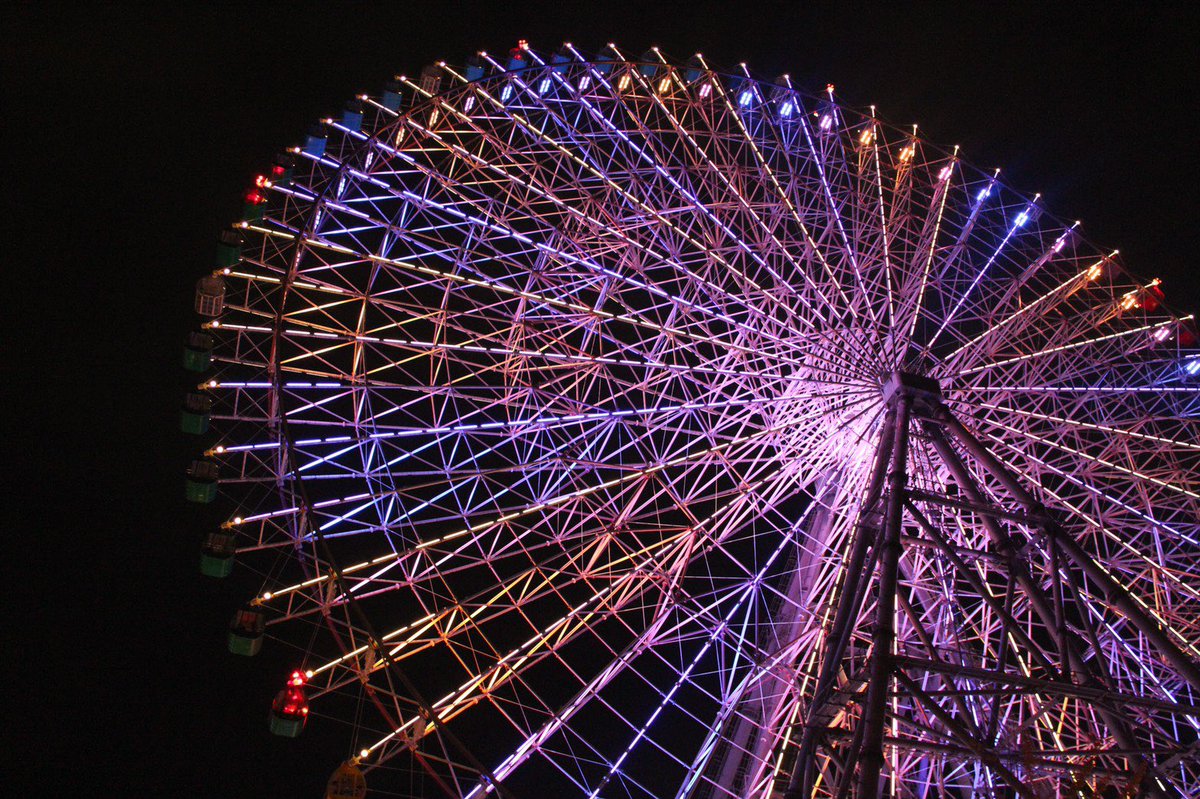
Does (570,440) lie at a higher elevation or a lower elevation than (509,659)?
higher

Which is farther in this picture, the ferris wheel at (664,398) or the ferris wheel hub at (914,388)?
the ferris wheel at (664,398)

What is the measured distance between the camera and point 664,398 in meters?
22.2

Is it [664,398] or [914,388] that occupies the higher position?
[914,388]

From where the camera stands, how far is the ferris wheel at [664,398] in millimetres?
20031

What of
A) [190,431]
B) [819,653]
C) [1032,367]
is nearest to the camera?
[190,431]

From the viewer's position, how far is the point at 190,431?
20.0 meters

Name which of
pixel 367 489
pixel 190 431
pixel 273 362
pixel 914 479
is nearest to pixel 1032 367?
pixel 914 479

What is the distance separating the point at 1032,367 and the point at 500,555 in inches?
537

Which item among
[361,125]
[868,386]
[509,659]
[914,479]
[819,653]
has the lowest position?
[509,659]

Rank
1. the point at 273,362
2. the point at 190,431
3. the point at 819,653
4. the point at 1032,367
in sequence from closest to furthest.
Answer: the point at 273,362
the point at 190,431
the point at 819,653
the point at 1032,367

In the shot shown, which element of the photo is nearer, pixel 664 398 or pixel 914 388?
pixel 914 388

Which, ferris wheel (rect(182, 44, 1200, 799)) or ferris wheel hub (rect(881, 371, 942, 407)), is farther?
ferris wheel (rect(182, 44, 1200, 799))

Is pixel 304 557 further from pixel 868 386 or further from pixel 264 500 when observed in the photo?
pixel 868 386

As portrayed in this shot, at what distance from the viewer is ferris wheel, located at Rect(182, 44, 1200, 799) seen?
65.7ft
